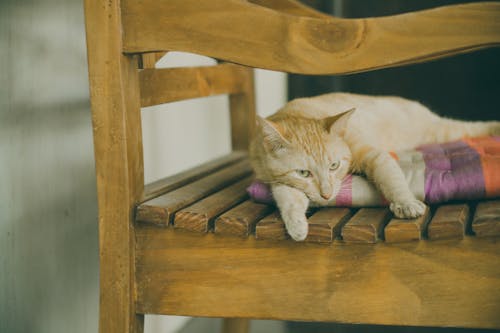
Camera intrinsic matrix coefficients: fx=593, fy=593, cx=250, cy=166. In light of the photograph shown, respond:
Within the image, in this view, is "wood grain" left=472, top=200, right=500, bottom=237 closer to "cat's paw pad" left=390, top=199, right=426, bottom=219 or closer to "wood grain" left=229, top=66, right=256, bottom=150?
"cat's paw pad" left=390, top=199, right=426, bottom=219

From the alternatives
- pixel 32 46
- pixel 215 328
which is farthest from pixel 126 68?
pixel 215 328

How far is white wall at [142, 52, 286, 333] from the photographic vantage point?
186 cm

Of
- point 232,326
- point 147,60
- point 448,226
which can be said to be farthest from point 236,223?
point 232,326

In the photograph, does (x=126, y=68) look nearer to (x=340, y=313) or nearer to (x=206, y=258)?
(x=206, y=258)

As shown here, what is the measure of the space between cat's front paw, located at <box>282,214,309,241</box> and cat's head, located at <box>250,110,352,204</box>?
0.19m

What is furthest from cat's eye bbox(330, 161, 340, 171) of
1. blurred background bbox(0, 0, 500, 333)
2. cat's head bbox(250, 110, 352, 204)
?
blurred background bbox(0, 0, 500, 333)

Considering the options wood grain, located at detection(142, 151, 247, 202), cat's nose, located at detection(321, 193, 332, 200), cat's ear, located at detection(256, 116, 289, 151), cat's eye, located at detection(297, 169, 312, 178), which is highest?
cat's ear, located at detection(256, 116, 289, 151)

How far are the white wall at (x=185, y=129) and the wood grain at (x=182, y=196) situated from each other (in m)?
0.33

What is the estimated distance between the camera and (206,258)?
111 centimetres

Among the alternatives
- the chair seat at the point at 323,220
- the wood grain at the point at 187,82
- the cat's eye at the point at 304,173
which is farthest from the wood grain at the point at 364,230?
the wood grain at the point at 187,82

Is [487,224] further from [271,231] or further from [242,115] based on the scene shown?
[242,115]

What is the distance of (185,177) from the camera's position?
1499mm

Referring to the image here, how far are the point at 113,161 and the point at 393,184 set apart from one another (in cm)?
53

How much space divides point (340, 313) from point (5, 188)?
0.78 m
